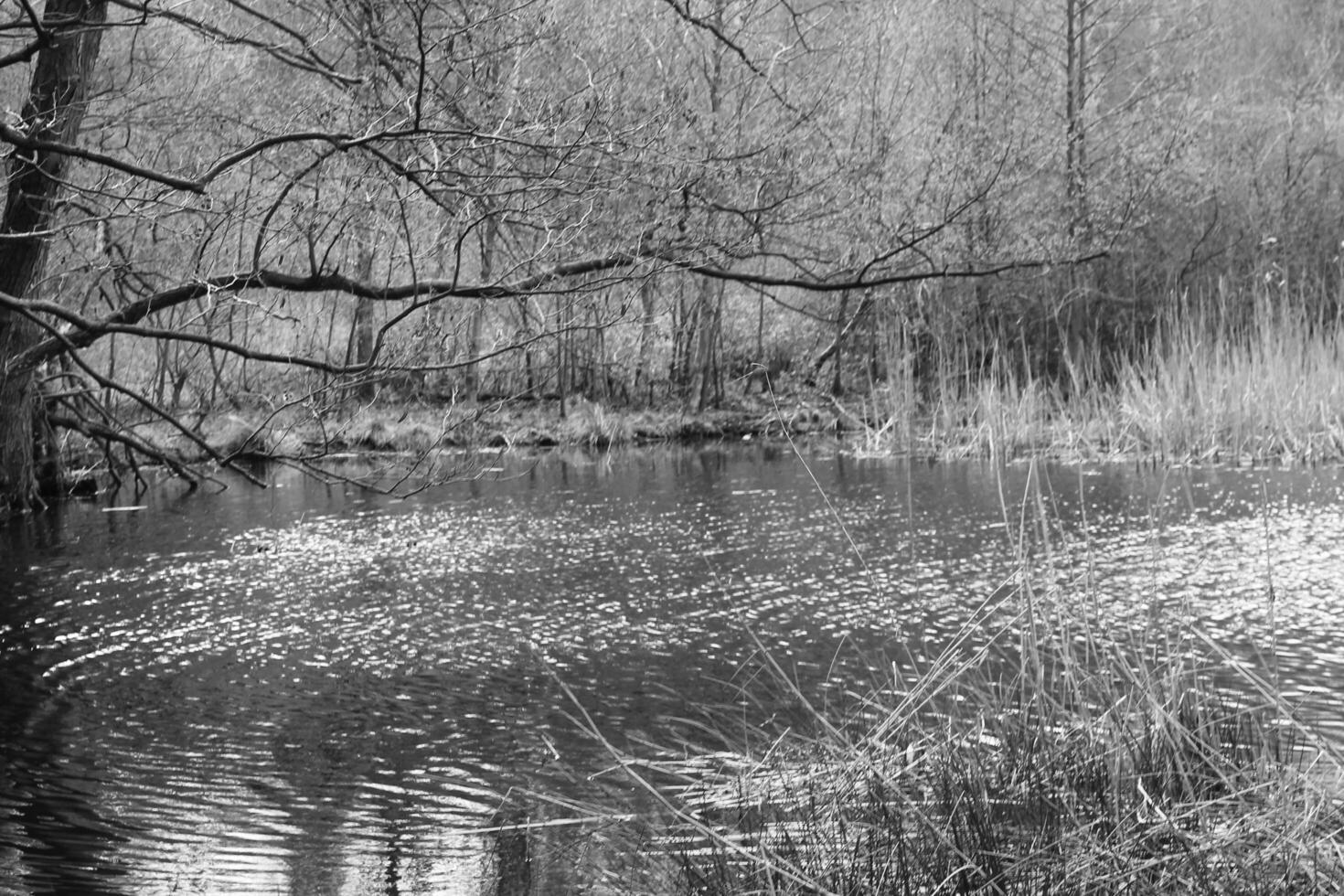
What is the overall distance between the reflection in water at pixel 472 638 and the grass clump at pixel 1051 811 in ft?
1.09

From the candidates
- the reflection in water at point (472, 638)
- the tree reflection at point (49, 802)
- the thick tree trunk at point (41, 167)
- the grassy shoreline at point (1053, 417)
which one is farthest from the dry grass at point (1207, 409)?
the tree reflection at point (49, 802)

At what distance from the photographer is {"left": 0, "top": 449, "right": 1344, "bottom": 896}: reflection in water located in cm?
340

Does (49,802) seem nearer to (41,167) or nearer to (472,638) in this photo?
(472,638)

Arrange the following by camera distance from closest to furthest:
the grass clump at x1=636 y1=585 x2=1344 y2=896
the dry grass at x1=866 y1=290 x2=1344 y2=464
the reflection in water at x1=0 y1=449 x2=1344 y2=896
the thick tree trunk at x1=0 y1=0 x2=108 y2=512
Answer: the grass clump at x1=636 y1=585 x2=1344 y2=896 → the reflection in water at x1=0 y1=449 x2=1344 y2=896 → the thick tree trunk at x1=0 y1=0 x2=108 y2=512 → the dry grass at x1=866 y1=290 x2=1344 y2=464

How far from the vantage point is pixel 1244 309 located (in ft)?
48.5

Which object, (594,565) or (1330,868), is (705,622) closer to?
(594,565)

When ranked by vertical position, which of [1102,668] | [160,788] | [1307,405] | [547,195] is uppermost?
[547,195]

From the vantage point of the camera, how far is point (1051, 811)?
103 inches

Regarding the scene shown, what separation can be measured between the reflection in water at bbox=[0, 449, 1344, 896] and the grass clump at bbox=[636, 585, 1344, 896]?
331mm

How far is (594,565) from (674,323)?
9.32 m

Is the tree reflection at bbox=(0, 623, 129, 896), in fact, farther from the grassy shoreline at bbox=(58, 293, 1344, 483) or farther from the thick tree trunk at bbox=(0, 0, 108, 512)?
the grassy shoreline at bbox=(58, 293, 1344, 483)

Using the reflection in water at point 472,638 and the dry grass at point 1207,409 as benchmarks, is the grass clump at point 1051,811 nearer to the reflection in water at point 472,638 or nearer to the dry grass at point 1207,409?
Result: the reflection in water at point 472,638

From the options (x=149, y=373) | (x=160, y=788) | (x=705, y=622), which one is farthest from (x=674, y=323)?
(x=160, y=788)

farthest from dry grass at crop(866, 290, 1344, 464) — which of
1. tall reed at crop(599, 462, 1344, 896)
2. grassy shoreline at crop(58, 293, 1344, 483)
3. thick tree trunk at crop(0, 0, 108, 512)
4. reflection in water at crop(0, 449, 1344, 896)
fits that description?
tall reed at crop(599, 462, 1344, 896)
